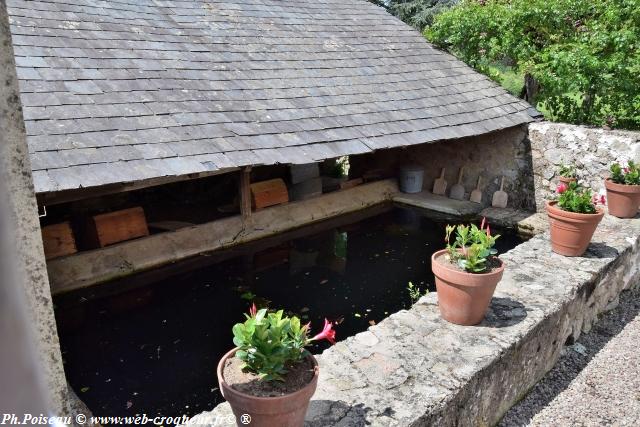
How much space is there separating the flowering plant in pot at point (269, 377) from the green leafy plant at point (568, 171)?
6.55 m

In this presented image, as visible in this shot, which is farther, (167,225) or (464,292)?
(167,225)

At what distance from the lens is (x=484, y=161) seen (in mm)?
9164

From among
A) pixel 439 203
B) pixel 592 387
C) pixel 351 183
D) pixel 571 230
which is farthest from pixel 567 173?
pixel 592 387

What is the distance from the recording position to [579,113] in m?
8.90

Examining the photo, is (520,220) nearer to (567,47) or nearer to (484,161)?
(484,161)

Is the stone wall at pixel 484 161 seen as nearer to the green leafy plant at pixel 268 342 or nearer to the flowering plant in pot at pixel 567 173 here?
the flowering plant in pot at pixel 567 173

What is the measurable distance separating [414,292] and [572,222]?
76.1 inches

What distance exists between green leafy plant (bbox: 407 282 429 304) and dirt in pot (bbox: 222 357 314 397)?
3.39 m

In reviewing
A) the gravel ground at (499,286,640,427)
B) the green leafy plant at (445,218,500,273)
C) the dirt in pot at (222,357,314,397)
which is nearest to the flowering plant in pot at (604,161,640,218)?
the gravel ground at (499,286,640,427)

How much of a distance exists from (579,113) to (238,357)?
28.1 ft

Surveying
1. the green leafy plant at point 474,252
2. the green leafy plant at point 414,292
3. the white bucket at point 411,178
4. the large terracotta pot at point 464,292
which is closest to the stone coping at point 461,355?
the large terracotta pot at point 464,292

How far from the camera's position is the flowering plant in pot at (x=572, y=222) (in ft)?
16.0

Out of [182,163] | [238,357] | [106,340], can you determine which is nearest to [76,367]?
[106,340]

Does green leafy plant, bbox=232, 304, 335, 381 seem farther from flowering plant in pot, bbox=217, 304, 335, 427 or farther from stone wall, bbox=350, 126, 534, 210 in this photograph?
stone wall, bbox=350, 126, 534, 210
